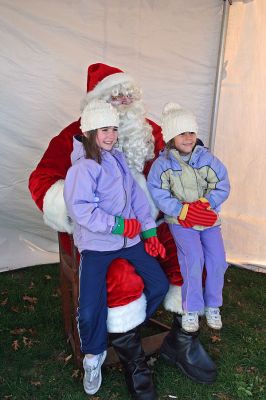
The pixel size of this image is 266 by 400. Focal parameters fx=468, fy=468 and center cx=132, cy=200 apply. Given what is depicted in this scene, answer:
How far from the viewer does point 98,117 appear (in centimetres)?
262

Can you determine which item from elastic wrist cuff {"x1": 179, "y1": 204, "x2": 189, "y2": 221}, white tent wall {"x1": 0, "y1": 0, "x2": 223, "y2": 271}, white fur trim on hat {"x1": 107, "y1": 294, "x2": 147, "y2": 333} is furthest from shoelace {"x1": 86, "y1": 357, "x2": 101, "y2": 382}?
white tent wall {"x1": 0, "y1": 0, "x2": 223, "y2": 271}

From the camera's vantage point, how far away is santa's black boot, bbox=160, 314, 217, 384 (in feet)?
9.29

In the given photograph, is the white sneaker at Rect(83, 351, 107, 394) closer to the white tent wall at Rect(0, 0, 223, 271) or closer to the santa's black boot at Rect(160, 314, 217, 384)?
the santa's black boot at Rect(160, 314, 217, 384)

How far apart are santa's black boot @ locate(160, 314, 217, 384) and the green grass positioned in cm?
5

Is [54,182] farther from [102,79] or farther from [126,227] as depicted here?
[102,79]

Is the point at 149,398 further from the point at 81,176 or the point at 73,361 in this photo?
the point at 81,176

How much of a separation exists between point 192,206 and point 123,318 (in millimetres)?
752

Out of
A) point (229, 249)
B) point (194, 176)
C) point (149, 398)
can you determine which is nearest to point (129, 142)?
point (194, 176)

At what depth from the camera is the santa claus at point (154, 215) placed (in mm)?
2602

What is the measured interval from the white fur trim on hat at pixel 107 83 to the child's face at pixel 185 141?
60cm

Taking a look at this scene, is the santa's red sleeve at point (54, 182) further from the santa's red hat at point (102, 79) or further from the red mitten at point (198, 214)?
the red mitten at point (198, 214)

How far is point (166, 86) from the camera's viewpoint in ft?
14.0

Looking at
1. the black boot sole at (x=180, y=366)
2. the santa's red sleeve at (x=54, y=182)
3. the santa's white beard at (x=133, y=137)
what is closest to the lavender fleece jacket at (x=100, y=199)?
the santa's red sleeve at (x=54, y=182)

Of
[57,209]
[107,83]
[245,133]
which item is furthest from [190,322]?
[245,133]
